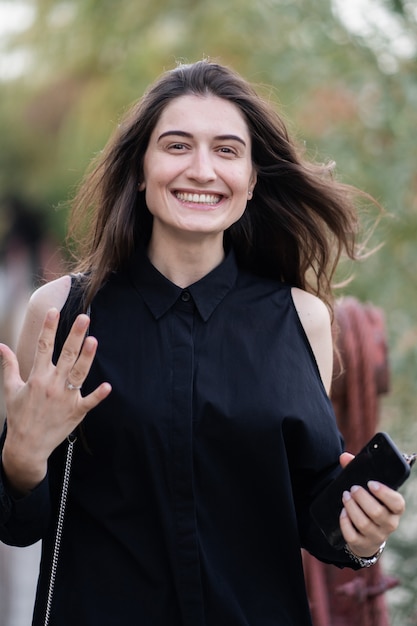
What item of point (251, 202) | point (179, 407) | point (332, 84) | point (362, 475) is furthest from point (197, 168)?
point (332, 84)

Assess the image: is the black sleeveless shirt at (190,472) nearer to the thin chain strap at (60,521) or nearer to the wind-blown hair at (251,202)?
the thin chain strap at (60,521)

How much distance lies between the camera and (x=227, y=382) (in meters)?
2.88

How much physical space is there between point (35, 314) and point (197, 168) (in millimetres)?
516

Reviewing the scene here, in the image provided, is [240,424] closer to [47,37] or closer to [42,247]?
[47,37]

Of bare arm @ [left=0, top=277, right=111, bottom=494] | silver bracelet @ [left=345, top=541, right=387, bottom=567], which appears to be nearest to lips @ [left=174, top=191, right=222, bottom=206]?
A: bare arm @ [left=0, top=277, right=111, bottom=494]

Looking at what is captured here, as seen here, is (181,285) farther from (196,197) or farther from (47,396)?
(47,396)

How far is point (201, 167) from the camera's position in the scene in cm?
290

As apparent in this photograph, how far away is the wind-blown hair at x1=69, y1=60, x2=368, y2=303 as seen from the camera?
3.05 metres

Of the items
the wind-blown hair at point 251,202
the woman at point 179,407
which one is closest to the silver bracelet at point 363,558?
the woman at point 179,407

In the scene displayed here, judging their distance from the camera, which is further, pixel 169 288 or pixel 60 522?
pixel 169 288

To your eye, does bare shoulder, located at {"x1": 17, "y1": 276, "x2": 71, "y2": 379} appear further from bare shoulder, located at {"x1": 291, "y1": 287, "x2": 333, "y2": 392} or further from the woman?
bare shoulder, located at {"x1": 291, "y1": 287, "x2": 333, "y2": 392}

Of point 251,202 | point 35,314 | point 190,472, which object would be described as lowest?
point 190,472

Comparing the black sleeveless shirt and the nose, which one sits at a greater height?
the nose

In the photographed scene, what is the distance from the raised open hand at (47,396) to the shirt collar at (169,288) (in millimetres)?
362
